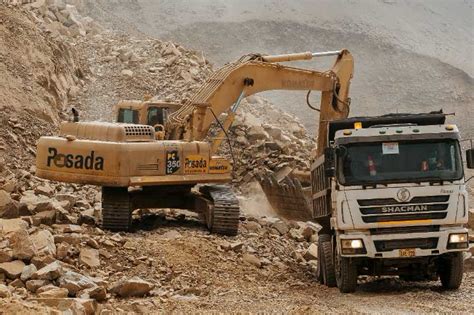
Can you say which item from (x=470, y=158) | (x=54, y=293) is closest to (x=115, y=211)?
(x=54, y=293)

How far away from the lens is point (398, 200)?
40.1 ft

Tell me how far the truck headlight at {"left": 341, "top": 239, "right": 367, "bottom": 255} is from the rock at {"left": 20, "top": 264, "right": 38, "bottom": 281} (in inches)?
162

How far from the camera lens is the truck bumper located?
481 inches

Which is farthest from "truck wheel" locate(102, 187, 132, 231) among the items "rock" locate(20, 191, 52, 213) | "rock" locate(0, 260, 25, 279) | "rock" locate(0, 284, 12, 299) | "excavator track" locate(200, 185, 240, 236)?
"rock" locate(0, 284, 12, 299)

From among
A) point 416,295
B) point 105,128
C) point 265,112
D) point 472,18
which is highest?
point 472,18

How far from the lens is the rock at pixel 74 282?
34.3 feet

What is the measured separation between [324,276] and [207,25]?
40379 millimetres

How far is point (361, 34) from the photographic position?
180 ft

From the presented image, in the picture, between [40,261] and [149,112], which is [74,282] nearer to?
[40,261]

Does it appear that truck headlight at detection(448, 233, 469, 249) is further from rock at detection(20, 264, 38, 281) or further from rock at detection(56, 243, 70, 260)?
rock at detection(20, 264, 38, 281)

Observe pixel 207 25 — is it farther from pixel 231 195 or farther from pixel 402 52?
pixel 231 195

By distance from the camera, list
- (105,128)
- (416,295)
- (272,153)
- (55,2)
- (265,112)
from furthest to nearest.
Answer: (55,2), (265,112), (272,153), (105,128), (416,295)

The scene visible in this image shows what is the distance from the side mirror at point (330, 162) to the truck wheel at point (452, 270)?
78.9 inches

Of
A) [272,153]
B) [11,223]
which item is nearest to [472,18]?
[272,153]
